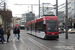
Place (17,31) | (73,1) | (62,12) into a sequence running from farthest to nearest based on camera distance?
(62,12) < (73,1) < (17,31)

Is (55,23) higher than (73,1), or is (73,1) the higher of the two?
(73,1)

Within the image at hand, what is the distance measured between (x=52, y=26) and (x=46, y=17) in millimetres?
1511

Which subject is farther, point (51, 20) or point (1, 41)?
point (51, 20)

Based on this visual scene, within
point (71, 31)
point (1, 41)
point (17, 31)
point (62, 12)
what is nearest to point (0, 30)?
point (1, 41)

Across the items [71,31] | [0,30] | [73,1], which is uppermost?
[73,1]

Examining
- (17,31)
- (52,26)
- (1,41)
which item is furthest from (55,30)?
(1,41)

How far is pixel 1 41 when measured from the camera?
16.7 m

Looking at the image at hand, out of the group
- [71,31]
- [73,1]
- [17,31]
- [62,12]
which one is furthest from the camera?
[62,12]

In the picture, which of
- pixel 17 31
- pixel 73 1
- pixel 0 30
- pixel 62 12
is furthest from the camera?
pixel 62 12

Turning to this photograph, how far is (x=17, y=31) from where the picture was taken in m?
19.6

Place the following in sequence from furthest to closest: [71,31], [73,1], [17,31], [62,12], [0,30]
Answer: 1. [62,12]
2. [73,1]
3. [71,31]
4. [17,31]
5. [0,30]

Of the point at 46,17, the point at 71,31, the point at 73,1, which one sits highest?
the point at 73,1

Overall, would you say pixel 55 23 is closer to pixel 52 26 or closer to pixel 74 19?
pixel 52 26

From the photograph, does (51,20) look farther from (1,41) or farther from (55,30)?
(1,41)
